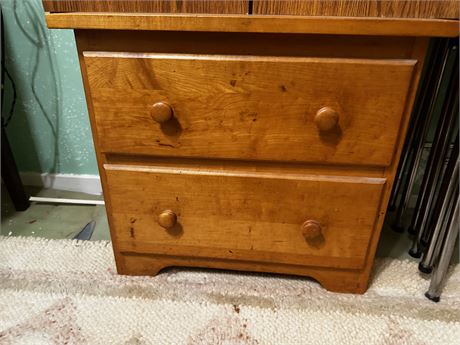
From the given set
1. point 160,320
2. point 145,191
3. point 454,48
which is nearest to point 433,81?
point 454,48

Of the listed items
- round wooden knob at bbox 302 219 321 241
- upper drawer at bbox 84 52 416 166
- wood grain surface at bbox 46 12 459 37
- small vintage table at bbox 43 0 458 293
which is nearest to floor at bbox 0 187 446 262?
small vintage table at bbox 43 0 458 293

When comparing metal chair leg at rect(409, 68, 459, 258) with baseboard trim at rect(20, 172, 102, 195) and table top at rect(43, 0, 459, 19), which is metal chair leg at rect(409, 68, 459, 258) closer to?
table top at rect(43, 0, 459, 19)

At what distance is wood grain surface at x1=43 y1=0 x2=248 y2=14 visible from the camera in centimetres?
60

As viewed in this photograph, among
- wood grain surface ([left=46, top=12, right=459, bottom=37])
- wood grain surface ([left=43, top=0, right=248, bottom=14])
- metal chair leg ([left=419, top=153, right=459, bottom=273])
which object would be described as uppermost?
wood grain surface ([left=43, top=0, right=248, bottom=14])

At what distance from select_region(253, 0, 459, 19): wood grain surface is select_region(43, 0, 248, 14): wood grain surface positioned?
4 centimetres

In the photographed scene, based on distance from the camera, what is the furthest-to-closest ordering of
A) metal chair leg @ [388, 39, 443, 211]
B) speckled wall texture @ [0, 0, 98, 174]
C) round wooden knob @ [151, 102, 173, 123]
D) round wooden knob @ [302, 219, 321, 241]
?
1. speckled wall texture @ [0, 0, 98, 174]
2. metal chair leg @ [388, 39, 443, 211]
3. round wooden knob @ [302, 219, 321, 241]
4. round wooden knob @ [151, 102, 173, 123]

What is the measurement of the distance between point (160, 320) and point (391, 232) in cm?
74

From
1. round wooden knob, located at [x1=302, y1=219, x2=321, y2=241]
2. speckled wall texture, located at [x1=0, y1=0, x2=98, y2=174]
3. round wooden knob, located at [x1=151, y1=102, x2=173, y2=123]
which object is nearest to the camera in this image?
round wooden knob, located at [x1=151, y1=102, x2=173, y2=123]

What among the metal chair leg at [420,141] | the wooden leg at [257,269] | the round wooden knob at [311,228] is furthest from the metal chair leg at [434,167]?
the round wooden knob at [311,228]

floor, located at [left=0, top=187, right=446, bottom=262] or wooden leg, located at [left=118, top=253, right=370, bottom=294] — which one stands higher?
wooden leg, located at [left=118, top=253, right=370, bottom=294]

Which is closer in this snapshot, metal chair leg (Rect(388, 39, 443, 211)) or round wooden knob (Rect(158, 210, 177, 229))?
round wooden knob (Rect(158, 210, 177, 229))

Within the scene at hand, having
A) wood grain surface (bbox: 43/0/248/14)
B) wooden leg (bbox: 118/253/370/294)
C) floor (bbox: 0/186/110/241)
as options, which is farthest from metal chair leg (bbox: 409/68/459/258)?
floor (bbox: 0/186/110/241)

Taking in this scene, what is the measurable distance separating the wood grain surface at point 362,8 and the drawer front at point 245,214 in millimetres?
314

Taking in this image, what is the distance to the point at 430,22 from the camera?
1.88ft
